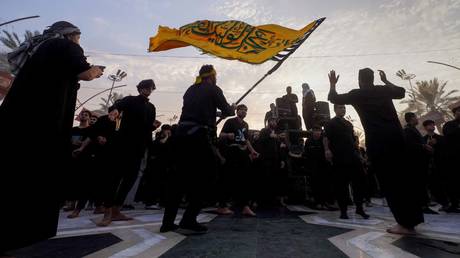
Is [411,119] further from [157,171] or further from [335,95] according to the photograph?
[157,171]

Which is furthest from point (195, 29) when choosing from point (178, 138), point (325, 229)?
point (325, 229)

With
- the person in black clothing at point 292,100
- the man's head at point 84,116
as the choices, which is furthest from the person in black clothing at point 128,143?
the person in black clothing at point 292,100

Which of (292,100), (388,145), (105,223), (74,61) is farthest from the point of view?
(292,100)

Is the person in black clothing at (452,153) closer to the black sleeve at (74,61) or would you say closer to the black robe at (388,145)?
the black robe at (388,145)

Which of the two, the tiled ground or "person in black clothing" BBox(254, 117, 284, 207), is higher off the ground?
"person in black clothing" BBox(254, 117, 284, 207)

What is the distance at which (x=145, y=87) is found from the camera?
434 cm

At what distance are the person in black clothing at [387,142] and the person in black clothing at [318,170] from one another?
3.12 m

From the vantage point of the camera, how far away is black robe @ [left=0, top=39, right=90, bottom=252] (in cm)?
187

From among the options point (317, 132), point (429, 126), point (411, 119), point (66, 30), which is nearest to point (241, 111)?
point (317, 132)

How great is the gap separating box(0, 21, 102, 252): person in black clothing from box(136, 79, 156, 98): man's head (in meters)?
1.88

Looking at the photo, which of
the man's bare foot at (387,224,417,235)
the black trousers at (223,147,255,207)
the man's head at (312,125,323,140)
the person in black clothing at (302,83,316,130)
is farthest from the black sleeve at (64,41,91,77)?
the person in black clothing at (302,83,316,130)

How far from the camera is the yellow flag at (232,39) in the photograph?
6.41 meters

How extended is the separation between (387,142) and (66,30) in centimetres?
383

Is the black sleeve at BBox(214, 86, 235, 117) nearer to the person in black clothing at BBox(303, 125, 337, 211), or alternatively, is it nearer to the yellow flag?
the yellow flag
